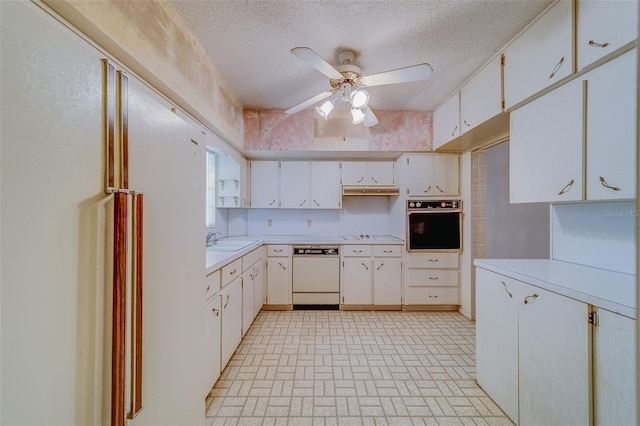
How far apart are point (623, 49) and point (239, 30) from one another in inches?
85.8

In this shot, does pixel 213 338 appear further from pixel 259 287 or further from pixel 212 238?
pixel 212 238

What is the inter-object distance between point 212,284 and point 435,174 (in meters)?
2.94

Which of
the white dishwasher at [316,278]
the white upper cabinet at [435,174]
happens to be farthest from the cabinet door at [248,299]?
the white upper cabinet at [435,174]

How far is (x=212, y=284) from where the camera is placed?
5.85ft

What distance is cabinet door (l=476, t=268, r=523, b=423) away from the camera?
61.3 inches

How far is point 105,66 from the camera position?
69 cm

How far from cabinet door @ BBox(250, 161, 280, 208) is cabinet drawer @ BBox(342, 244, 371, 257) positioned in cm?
116

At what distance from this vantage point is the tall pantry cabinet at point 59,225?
1.65ft

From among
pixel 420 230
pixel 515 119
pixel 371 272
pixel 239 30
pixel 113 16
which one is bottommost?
pixel 371 272

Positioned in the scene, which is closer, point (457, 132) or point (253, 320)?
point (457, 132)

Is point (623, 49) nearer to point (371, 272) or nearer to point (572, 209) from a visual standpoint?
point (572, 209)

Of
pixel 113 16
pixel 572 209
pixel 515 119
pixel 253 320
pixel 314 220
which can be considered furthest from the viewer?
pixel 314 220

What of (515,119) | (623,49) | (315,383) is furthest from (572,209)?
(315,383)

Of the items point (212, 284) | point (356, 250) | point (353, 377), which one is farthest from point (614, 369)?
point (356, 250)
